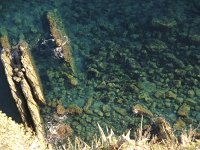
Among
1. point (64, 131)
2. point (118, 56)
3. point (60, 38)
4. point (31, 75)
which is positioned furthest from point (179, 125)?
point (60, 38)

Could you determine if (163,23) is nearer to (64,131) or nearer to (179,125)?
(179,125)

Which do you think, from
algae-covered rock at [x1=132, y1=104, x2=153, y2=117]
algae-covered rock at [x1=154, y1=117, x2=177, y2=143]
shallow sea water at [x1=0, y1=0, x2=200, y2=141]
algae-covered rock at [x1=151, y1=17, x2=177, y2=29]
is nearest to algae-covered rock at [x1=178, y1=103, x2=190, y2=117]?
shallow sea water at [x1=0, y1=0, x2=200, y2=141]

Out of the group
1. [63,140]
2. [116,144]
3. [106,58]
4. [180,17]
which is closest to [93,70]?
[106,58]

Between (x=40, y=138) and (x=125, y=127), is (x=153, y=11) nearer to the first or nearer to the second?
(x=125, y=127)

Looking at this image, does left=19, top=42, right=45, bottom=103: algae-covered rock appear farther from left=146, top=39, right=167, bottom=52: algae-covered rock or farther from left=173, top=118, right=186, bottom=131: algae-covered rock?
left=173, top=118, right=186, bottom=131: algae-covered rock

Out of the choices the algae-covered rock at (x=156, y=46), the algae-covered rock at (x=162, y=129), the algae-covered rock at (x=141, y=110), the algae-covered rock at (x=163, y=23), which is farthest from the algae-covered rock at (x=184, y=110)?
the algae-covered rock at (x=163, y=23)

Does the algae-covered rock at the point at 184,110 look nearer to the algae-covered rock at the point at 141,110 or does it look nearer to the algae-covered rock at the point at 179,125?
the algae-covered rock at the point at 179,125
